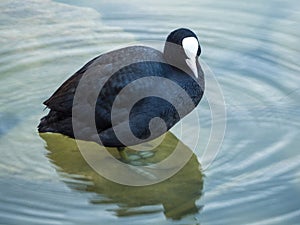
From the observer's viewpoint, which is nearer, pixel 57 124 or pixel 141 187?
pixel 141 187

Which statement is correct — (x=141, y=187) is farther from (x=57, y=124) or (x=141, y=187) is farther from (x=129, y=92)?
(x=57, y=124)

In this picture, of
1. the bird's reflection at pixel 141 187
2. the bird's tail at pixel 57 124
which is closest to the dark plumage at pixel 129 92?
the bird's tail at pixel 57 124

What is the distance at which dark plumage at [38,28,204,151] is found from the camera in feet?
13.3

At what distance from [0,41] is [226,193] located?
260cm

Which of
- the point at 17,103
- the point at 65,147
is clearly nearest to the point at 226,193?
the point at 65,147

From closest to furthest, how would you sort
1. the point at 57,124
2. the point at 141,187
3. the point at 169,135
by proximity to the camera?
1. the point at 141,187
2. the point at 57,124
3. the point at 169,135

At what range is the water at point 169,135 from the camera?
373 cm

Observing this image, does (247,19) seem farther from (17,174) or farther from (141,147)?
(17,174)

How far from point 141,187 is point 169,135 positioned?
1.90ft

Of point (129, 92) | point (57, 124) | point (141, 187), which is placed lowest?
point (141, 187)

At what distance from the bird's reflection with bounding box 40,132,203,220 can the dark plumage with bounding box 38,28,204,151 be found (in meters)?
0.18

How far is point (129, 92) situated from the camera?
4.04 metres

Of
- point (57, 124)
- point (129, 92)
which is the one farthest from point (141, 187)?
point (57, 124)

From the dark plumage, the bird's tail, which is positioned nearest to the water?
the bird's tail
